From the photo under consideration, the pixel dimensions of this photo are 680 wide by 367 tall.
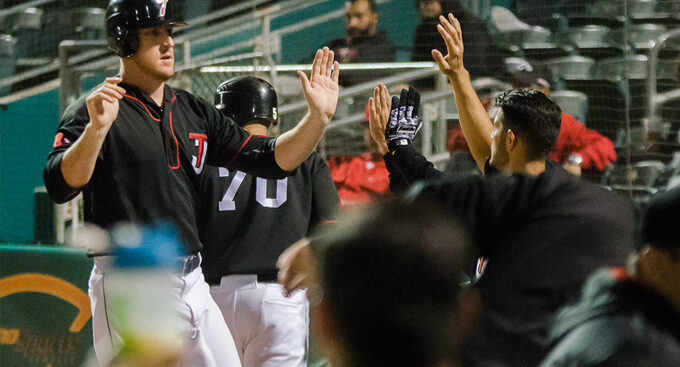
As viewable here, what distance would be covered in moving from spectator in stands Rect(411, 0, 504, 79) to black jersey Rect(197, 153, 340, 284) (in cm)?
411

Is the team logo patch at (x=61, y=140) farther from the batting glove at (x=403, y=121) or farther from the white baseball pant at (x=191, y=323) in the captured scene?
the batting glove at (x=403, y=121)

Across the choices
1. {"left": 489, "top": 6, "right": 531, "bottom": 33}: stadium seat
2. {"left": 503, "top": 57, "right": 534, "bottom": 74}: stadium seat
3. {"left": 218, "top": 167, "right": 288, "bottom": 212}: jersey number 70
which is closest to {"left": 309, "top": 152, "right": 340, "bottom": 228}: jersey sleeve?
{"left": 218, "top": 167, "right": 288, "bottom": 212}: jersey number 70

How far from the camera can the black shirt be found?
2.26 metres

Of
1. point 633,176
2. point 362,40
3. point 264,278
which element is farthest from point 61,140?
point 362,40

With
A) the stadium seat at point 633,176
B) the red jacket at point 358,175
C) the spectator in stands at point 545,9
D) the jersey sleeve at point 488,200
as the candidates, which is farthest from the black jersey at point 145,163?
the spectator in stands at point 545,9

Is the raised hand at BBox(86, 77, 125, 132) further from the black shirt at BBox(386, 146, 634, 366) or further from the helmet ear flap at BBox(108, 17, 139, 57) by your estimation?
the black shirt at BBox(386, 146, 634, 366)

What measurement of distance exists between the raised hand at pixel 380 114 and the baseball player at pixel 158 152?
347mm

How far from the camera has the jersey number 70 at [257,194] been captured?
4.12m

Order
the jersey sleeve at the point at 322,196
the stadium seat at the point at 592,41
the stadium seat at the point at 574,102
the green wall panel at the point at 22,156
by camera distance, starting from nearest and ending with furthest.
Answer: the jersey sleeve at the point at 322,196 < the green wall panel at the point at 22,156 < the stadium seat at the point at 574,102 < the stadium seat at the point at 592,41

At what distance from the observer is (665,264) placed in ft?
4.74

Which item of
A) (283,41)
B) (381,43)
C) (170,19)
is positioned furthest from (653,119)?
(170,19)

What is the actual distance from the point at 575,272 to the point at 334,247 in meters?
1.22

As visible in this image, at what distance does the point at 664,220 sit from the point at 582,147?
4.97 m

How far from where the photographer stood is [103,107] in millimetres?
2916
